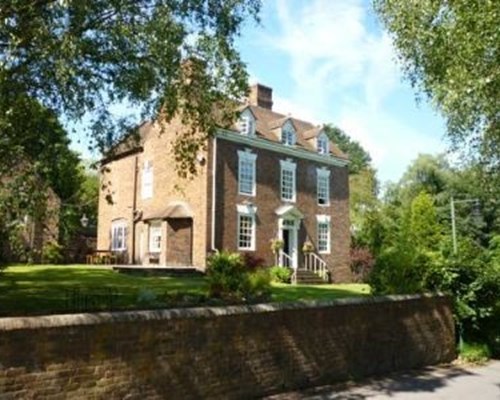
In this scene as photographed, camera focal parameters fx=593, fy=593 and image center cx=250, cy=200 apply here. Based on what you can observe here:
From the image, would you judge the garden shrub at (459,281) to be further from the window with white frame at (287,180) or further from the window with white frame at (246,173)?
the window with white frame at (287,180)

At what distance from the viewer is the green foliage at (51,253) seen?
110ft

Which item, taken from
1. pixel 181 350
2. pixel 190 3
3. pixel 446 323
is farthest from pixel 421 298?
pixel 190 3

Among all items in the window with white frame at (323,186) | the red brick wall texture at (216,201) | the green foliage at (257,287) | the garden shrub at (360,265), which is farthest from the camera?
the garden shrub at (360,265)

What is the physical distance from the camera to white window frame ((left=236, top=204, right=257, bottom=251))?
3004cm

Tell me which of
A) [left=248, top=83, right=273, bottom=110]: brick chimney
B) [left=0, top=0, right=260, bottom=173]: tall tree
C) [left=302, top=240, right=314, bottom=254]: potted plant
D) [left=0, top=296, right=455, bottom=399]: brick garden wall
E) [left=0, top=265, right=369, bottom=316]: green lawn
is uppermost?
[left=248, top=83, right=273, bottom=110]: brick chimney

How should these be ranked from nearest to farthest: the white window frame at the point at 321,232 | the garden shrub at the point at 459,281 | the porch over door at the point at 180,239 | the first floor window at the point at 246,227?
the garden shrub at the point at 459,281 < the porch over door at the point at 180,239 < the first floor window at the point at 246,227 < the white window frame at the point at 321,232

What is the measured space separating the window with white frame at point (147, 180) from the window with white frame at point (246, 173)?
5.62 metres

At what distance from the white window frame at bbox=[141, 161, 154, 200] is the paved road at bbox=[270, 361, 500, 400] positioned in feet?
73.6

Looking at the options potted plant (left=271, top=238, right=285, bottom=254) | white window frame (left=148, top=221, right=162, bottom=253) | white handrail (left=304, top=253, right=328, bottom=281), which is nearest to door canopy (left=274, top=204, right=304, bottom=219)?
potted plant (left=271, top=238, right=285, bottom=254)

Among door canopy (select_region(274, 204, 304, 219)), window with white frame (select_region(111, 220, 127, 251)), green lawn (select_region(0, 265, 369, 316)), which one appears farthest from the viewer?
window with white frame (select_region(111, 220, 127, 251))

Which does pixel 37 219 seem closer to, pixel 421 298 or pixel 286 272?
pixel 421 298

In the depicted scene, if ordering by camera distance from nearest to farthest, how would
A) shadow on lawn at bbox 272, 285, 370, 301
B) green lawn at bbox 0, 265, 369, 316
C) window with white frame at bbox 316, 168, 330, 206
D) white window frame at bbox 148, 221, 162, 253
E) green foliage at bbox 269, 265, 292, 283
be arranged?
green lawn at bbox 0, 265, 369, 316 → shadow on lawn at bbox 272, 285, 370, 301 → green foliage at bbox 269, 265, 292, 283 → white window frame at bbox 148, 221, 162, 253 → window with white frame at bbox 316, 168, 330, 206

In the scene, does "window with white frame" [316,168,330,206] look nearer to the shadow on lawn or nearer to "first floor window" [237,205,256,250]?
"first floor window" [237,205,256,250]

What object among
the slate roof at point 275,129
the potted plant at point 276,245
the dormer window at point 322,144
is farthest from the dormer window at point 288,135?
the potted plant at point 276,245
